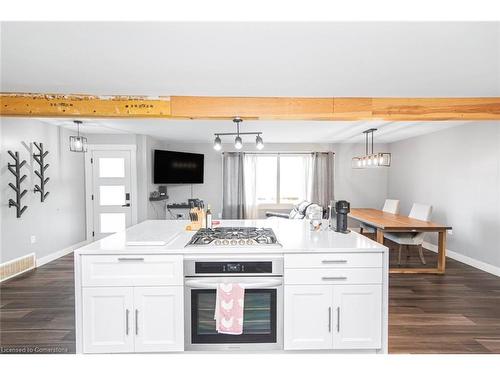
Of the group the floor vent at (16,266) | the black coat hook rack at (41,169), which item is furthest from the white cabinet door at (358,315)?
the black coat hook rack at (41,169)

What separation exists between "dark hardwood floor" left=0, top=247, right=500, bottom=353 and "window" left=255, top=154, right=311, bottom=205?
344 centimetres

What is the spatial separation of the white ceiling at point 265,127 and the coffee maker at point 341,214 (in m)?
2.20

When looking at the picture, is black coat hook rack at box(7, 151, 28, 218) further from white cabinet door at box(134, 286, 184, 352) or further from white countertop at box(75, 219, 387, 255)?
white cabinet door at box(134, 286, 184, 352)

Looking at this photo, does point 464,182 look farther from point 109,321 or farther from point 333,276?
point 109,321

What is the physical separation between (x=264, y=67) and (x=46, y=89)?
2.11 m

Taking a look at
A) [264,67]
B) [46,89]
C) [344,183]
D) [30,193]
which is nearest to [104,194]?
[30,193]

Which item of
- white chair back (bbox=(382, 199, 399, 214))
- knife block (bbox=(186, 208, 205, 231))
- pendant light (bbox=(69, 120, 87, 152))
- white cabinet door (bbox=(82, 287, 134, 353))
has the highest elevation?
pendant light (bbox=(69, 120, 87, 152))

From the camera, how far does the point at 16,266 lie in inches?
151

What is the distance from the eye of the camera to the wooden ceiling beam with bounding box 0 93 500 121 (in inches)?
112

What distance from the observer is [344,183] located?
6961 mm

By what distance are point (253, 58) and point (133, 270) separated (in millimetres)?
1734

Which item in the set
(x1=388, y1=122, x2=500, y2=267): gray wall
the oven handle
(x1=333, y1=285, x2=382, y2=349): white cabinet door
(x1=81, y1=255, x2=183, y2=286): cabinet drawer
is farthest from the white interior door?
(x1=388, y1=122, x2=500, y2=267): gray wall

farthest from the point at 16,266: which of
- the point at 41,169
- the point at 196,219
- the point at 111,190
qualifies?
the point at 196,219
